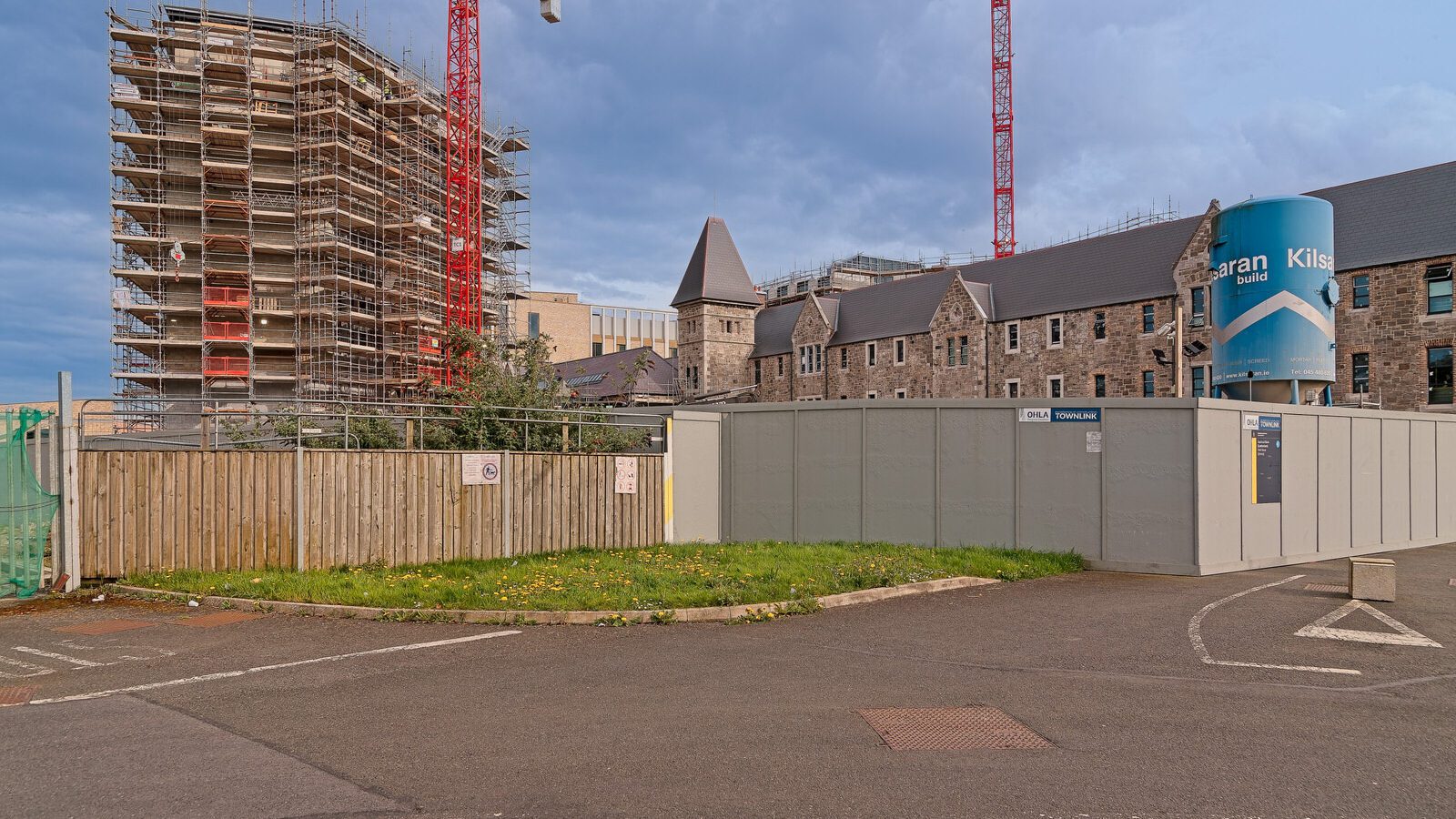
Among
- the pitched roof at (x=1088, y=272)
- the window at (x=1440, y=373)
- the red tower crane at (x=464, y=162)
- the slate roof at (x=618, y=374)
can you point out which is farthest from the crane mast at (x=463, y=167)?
the window at (x=1440, y=373)

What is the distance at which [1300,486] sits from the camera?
17.2 metres

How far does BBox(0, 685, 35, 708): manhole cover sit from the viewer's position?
24.5ft

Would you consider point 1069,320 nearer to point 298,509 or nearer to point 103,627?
point 298,509

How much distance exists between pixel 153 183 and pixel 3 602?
46.6 meters

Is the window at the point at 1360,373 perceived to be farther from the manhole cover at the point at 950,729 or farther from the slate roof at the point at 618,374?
the slate roof at the point at 618,374

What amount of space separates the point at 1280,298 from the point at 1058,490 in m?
8.48

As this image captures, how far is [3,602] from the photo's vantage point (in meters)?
12.2

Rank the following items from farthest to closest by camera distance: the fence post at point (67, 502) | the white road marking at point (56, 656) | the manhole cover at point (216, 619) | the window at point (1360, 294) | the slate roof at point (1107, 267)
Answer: the window at point (1360, 294) → the slate roof at point (1107, 267) → the fence post at point (67, 502) → the manhole cover at point (216, 619) → the white road marking at point (56, 656)

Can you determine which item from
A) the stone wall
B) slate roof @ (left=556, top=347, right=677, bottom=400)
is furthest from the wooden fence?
slate roof @ (left=556, top=347, right=677, bottom=400)

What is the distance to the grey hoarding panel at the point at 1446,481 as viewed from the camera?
21.0 m

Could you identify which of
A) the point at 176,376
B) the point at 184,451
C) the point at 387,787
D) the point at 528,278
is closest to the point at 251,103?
the point at 176,376

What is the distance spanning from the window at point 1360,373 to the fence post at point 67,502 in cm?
4395

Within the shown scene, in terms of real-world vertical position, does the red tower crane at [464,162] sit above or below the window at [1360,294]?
above

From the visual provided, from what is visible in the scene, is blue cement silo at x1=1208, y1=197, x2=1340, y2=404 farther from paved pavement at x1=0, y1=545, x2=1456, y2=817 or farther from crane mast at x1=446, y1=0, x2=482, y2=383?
crane mast at x1=446, y1=0, x2=482, y2=383
